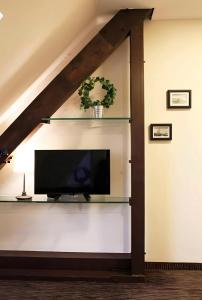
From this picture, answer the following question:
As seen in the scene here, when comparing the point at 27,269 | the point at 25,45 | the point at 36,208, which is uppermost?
the point at 25,45

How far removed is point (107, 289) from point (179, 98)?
75.1 inches

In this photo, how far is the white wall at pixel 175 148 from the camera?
303 centimetres

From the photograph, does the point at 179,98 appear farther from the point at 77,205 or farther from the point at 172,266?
the point at 172,266

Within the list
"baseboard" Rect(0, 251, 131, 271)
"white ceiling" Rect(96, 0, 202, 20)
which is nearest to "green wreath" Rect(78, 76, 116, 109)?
"white ceiling" Rect(96, 0, 202, 20)

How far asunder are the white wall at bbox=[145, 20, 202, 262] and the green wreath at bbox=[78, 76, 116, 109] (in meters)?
0.39

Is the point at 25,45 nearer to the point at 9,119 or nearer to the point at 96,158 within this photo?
the point at 9,119

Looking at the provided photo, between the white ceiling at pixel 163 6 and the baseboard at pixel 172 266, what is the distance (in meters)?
2.44

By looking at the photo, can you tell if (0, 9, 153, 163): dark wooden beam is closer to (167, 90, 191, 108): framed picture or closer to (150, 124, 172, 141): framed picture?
(167, 90, 191, 108): framed picture

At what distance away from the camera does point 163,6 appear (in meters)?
2.75

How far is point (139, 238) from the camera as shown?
109 inches

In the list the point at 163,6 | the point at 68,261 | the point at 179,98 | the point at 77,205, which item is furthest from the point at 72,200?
the point at 163,6

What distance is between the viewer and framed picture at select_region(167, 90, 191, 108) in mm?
3021

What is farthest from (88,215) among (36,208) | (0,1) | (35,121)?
(0,1)

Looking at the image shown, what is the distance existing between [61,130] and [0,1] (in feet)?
4.26
